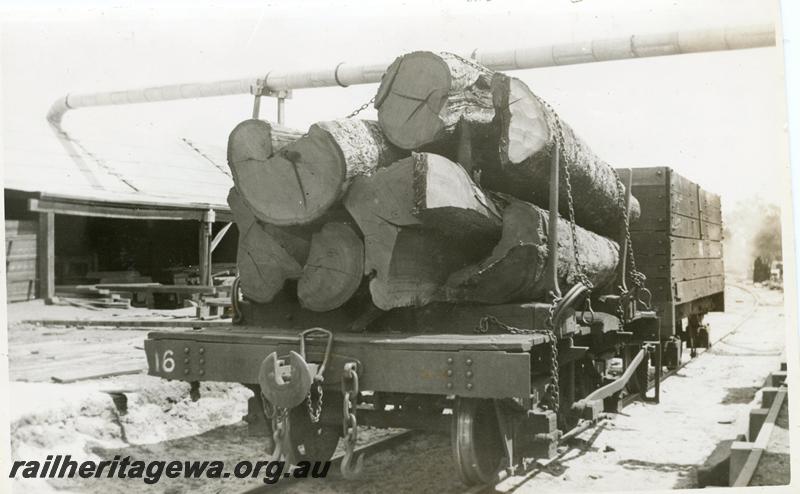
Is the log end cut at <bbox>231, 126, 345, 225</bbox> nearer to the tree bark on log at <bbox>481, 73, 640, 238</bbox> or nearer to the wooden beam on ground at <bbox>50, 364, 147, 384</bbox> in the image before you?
the tree bark on log at <bbox>481, 73, 640, 238</bbox>

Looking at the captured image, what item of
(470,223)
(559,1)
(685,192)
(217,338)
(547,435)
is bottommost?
(547,435)

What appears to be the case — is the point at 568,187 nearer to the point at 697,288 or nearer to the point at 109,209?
the point at 697,288

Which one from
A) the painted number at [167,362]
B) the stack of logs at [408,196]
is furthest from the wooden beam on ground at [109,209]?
the stack of logs at [408,196]

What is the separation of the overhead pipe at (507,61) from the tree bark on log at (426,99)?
3.25ft

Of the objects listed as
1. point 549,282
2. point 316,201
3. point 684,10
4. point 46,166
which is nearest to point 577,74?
point 684,10

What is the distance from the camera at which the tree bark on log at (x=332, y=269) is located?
171 inches

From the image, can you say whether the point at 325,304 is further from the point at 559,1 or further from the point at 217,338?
the point at 559,1

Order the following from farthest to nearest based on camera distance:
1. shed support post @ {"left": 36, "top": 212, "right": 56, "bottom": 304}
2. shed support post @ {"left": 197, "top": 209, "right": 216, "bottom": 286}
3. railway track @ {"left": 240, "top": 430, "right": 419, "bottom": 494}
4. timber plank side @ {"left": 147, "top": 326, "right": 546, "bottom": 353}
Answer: shed support post @ {"left": 197, "top": 209, "right": 216, "bottom": 286} < shed support post @ {"left": 36, "top": 212, "right": 56, "bottom": 304} < railway track @ {"left": 240, "top": 430, "right": 419, "bottom": 494} < timber plank side @ {"left": 147, "top": 326, "right": 546, "bottom": 353}

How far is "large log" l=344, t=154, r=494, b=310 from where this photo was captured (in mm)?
3988

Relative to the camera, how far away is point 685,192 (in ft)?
29.1

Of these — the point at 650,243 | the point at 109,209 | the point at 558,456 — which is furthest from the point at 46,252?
the point at 558,456

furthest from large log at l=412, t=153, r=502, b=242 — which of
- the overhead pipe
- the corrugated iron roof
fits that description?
the corrugated iron roof

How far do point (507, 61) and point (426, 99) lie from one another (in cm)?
229

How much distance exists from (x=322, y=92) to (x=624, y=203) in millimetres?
3178
